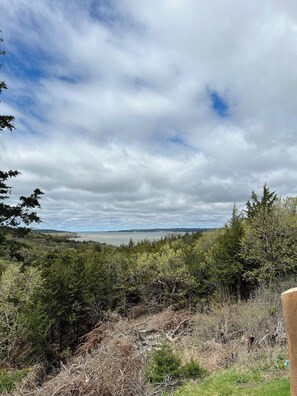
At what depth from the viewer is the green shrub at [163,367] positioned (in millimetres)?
9883

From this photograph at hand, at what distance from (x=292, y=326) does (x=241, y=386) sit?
6.72m

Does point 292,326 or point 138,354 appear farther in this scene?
point 138,354

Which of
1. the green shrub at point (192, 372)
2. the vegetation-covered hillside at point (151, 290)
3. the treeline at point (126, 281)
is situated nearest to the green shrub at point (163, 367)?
the green shrub at point (192, 372)

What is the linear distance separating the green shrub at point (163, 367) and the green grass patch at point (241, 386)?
2.39 meters

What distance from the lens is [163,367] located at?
10195 mm

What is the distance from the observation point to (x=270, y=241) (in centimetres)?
2894

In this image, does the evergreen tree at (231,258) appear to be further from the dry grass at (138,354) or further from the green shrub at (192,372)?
the green shrub at (192,372)

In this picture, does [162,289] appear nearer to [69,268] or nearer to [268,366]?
[69,268]

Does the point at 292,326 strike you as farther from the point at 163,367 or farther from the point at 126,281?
the point at 126,281

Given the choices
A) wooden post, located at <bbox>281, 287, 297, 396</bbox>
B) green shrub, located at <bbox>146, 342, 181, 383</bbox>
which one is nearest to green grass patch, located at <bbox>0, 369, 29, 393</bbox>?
green shrub, located at <bbox>146, 342, 181, 383</bbox>

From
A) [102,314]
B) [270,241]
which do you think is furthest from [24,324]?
[270,241]

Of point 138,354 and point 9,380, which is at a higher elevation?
point 138,354

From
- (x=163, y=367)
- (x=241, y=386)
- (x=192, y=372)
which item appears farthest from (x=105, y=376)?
(x=241, y=386)

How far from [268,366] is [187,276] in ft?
93.4
